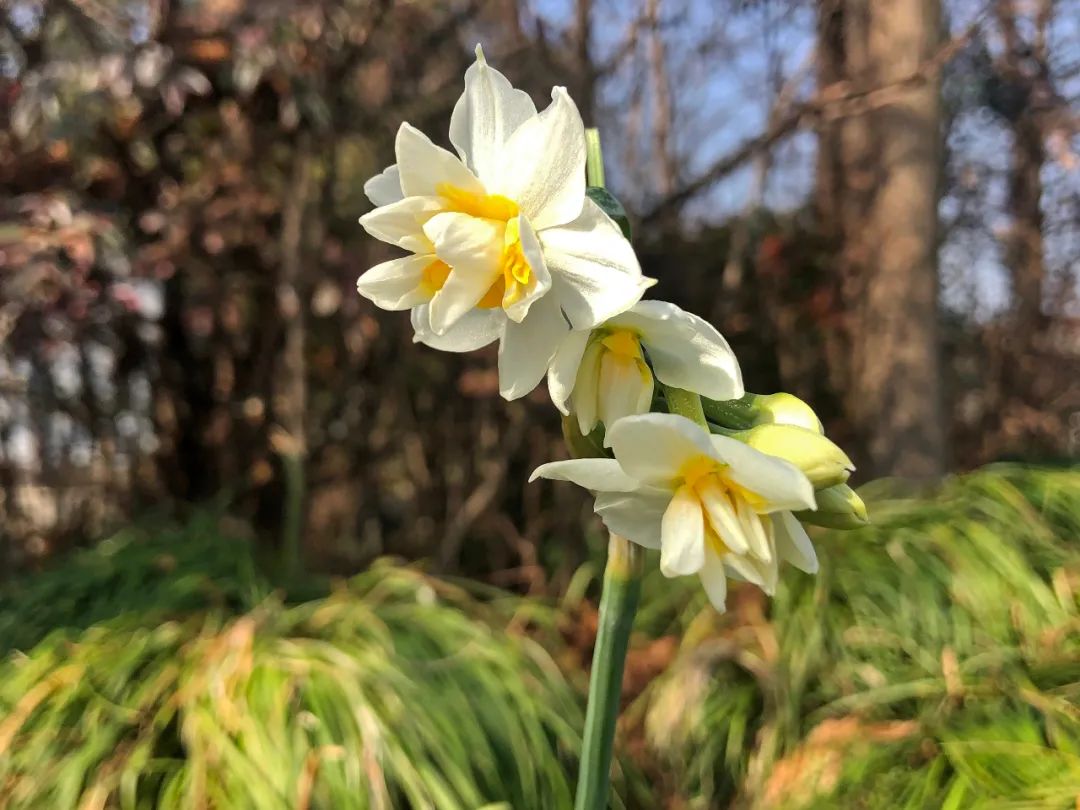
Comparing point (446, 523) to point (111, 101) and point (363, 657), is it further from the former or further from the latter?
point (111, 101)

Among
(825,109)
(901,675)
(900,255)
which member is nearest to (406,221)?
(901,675)

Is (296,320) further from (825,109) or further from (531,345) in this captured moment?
(531,345)

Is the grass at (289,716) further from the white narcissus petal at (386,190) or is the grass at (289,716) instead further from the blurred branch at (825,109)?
the blurred branch at (825,109)

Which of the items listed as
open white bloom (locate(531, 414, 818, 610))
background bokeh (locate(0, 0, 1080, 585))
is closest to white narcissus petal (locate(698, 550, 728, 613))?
open white bloom (locate(531, 414, 818, 610))

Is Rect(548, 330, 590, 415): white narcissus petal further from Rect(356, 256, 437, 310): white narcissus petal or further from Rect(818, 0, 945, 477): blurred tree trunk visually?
Rect(818, 0, 945, 477): blurred tree trunk

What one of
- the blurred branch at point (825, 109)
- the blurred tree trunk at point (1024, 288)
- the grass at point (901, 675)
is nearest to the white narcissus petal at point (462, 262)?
the grass at point (901, 675)

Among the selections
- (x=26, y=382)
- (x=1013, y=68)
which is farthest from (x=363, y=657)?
(x=1013, y=68)
